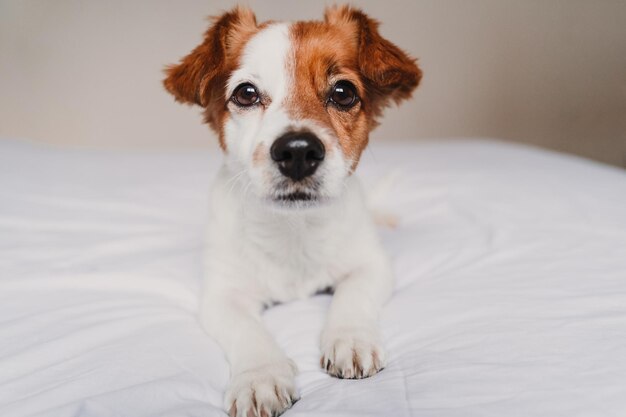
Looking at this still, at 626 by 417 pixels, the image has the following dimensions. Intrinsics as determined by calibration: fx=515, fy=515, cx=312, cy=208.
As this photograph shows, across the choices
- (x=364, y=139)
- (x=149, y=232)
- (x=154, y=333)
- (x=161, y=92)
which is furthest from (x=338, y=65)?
(x=161, y=92)

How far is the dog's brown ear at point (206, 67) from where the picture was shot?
1446 mm

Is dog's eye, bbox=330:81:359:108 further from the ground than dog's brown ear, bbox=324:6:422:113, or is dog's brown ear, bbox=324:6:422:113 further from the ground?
dog's brown ear, bbox=324:6:422:113

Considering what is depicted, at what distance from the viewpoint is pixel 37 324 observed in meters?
1.21

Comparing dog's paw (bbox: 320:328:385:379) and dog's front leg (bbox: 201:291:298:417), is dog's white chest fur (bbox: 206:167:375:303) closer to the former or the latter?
dog's front leg (bbox: 201:291:298:417)

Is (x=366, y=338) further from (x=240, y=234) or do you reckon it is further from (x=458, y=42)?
(x=458, y=42)

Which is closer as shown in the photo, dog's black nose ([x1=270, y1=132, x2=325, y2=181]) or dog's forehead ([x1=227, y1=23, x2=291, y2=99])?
dog's black nose ([x1=270, y1=132, x2=325, y2=181])

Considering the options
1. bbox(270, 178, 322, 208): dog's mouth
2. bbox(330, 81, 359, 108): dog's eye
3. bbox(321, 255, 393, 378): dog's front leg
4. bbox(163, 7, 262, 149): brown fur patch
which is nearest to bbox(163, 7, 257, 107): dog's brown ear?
bbox(163, 7, 262, 149): brown fur patch

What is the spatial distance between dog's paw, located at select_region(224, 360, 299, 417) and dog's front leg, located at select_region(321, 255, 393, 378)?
0.35ft

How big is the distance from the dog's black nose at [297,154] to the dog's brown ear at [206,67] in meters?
0.40

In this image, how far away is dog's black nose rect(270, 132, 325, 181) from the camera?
116 centimetres

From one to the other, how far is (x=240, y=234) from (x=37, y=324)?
1.87ft

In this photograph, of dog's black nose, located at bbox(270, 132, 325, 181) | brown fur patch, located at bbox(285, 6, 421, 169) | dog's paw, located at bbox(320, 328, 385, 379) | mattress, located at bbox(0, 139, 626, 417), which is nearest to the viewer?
mattress, located at bbox(0, 139, 626, 417)

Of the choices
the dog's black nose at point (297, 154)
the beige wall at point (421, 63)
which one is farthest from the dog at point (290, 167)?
the beige wall at point (421, 63)

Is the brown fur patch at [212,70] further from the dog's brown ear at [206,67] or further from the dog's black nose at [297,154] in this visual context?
the dog's black nose at [297,154]
